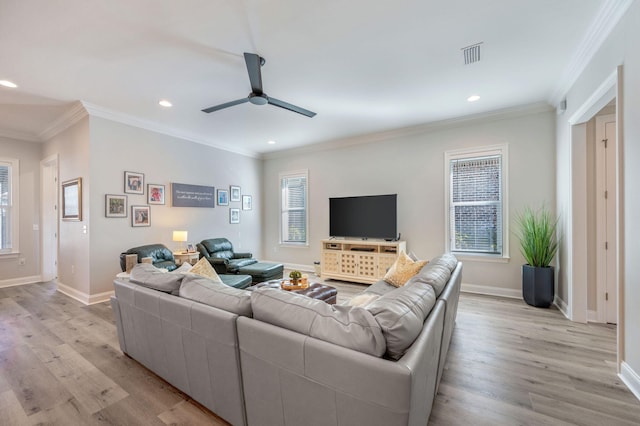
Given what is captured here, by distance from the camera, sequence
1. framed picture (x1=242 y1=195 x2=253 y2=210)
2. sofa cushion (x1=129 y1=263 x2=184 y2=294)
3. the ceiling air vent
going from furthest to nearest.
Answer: framed picture (x1=242 y1=195 x2=253 y2=210) → the ceiling air vent → sofa cushion (x1=129 y1=263 x2=184 y2=294)

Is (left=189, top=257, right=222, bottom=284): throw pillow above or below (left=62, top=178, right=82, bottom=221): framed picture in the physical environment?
below

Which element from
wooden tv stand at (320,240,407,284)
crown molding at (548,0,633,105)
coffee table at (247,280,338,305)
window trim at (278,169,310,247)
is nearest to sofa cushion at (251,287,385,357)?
coffee table at (247,280,338,305)

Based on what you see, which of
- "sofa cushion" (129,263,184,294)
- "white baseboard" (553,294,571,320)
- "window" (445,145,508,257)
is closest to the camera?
"sofa cushion" (129,263,184,294)

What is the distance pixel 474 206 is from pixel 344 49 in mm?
3298

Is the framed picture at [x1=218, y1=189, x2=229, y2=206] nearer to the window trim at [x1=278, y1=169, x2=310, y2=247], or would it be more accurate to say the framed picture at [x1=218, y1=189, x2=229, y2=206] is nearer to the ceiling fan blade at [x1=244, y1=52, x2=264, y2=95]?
the window trim at [x1=278, y1=169, x2=310, y2=247]

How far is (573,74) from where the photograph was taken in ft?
10.1

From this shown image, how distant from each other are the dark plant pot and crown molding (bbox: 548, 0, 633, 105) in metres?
2.29

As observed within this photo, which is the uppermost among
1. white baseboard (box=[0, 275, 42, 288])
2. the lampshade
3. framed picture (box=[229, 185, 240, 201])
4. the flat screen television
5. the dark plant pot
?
framed picture (box=[229, 185, 240, 201])

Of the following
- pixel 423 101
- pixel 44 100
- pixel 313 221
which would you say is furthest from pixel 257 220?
pixel 423 101

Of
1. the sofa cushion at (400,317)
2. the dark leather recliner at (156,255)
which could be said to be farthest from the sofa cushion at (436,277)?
the dark leather recliner at (156,255)

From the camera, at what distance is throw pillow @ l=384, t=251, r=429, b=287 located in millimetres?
3039

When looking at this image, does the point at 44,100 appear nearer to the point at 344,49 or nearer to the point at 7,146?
the point at 7,146

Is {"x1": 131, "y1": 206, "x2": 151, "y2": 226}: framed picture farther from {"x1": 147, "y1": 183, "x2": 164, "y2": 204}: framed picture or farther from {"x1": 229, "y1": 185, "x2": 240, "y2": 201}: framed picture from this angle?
{"x1": 229, "y1": 185, "x2": 240, "y2": 201}: framed picture

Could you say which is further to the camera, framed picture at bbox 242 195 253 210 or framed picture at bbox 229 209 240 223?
framed picture at bbox 242 195 253 210
